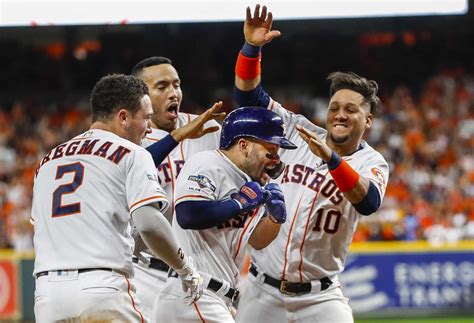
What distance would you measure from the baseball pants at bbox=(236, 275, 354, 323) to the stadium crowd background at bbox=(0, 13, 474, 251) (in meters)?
11.2

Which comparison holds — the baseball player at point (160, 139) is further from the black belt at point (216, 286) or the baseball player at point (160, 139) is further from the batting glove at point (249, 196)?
the batting glove at point (249, 196)

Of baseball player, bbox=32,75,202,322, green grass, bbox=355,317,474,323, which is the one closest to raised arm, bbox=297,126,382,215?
baseball player, bbox=32,75,202,322

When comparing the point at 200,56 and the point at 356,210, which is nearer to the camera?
the point at 356,210

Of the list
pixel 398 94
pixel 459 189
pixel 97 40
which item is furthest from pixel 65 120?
pixel 459 189

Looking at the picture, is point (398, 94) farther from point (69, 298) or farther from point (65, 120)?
point (69, 298)

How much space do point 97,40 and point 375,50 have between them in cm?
645

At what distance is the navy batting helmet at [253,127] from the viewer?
14.9 ft

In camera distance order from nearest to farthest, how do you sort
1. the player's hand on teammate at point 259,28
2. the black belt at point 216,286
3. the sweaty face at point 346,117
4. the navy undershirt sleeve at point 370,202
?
1. the black belt at point 216,286
2. the navy undershirt sleeve at point 370,202
3. the player's hand on teammate at point 259,28
4. the sweaty face at point 346,117

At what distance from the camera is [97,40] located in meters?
20.1

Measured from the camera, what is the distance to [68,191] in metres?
4.03

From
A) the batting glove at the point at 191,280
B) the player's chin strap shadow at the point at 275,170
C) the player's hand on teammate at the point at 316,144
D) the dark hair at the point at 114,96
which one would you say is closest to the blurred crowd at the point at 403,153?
the player's hand on teammate at the point at 316,144

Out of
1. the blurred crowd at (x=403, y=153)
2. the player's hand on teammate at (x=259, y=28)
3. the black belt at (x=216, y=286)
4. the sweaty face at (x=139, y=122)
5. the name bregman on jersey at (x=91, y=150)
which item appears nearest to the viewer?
the name bregman on jersey at (x=91, y=150)

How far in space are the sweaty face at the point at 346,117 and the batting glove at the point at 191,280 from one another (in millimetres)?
1543

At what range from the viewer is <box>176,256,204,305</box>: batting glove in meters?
4.16
